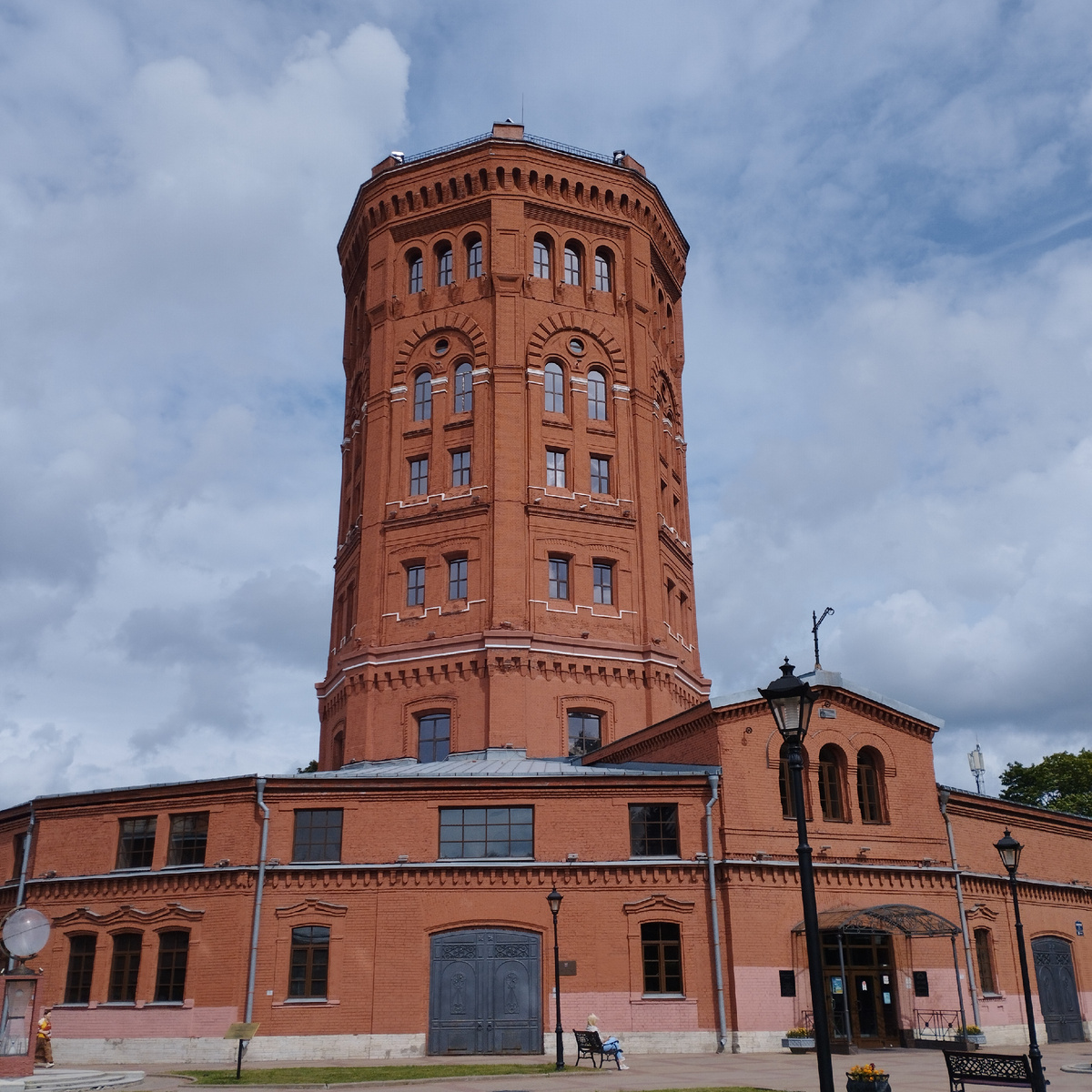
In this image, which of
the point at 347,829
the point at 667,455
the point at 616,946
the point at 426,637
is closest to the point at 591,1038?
the point at 616,946

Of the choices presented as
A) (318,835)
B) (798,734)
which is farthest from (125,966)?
(798,734)

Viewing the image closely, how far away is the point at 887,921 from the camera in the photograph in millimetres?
29406

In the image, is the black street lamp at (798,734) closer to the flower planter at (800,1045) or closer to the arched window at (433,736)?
the flower planter at (800,1045)

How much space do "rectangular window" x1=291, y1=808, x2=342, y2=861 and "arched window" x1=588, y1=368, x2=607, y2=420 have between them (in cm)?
1943

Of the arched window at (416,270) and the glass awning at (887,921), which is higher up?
the arched window at (416,270)

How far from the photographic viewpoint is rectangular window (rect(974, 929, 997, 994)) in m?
32.3

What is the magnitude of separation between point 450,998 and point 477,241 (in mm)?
28772

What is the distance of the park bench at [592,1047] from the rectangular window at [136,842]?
43.8ft

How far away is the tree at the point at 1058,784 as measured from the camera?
195 feet

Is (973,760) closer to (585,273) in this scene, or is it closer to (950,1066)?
(585,273)

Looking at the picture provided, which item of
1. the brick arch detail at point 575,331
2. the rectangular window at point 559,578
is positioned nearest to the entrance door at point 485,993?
the rectangular window at point 559,578

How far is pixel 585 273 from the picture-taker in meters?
45.1

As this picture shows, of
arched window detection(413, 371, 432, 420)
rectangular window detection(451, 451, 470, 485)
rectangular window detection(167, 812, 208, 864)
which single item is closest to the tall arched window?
rectangular window detection(451, 451, 470, 485)

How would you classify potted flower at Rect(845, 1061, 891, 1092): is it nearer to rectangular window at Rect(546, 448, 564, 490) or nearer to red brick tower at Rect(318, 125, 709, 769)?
red brick tower at Rect(318, 125, 709, 769)
